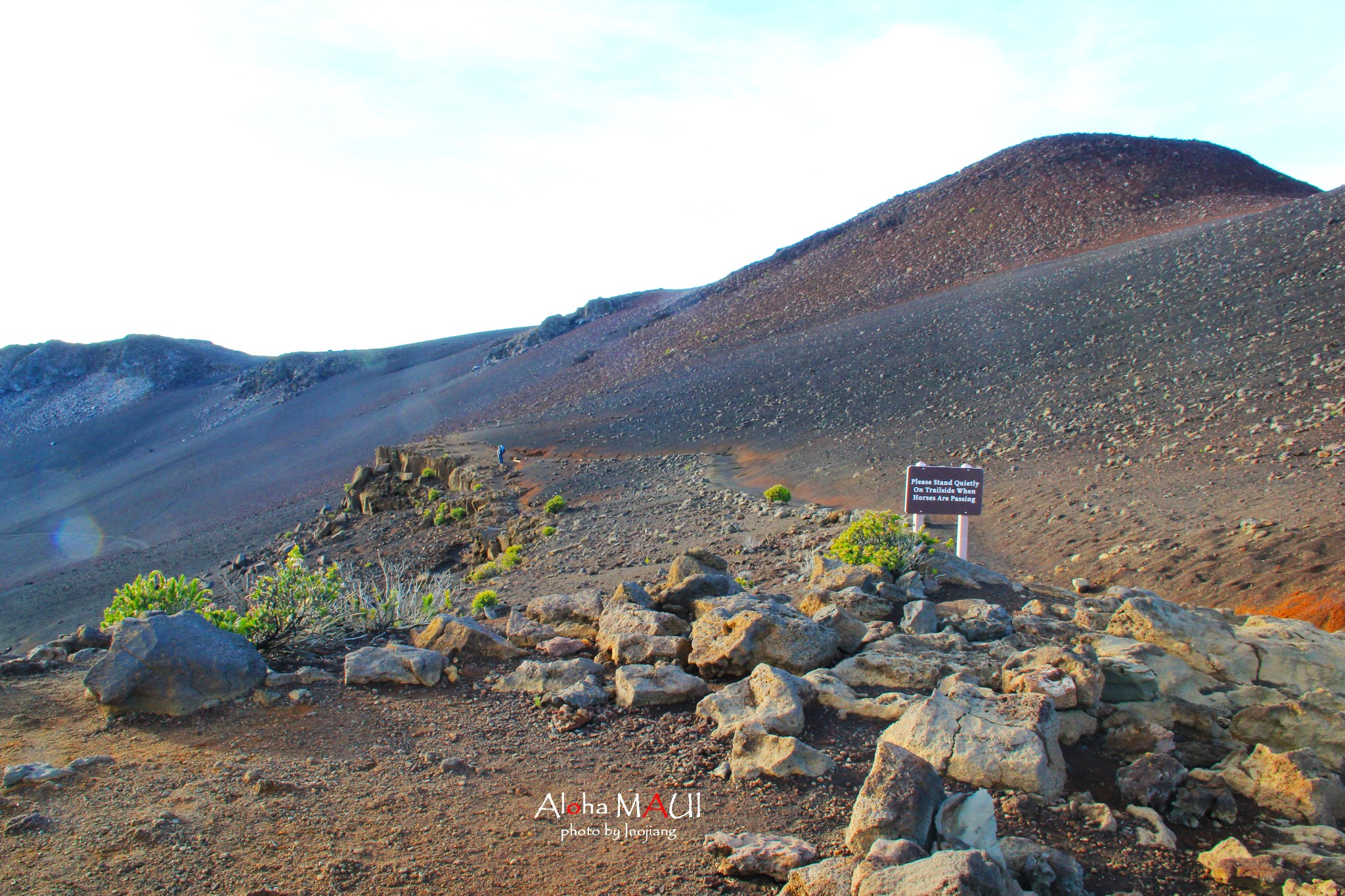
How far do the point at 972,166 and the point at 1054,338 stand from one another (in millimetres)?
34975

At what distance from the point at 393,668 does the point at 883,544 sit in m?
4.75

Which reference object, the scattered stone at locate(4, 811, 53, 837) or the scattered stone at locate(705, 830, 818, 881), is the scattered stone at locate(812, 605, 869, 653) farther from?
the scattered stone at locate(4, 811, 53, 837)

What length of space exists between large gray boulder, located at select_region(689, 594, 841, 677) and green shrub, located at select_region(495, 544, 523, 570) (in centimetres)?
996

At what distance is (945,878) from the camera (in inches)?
105

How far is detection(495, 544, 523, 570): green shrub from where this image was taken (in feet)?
50.1

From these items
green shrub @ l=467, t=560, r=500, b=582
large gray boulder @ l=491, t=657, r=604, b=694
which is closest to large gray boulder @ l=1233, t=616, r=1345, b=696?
large gray boulder @ l=491, t=657, r=604, b=694

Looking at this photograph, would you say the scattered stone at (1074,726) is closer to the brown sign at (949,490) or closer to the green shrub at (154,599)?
the brown sign at (949,490)

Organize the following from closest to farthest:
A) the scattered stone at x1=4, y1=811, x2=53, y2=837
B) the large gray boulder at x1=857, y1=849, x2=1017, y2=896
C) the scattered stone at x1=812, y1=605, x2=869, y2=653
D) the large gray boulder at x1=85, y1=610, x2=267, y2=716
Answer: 1. the large gray boulder at x1=857, y1=849, x2=1017, y2=896
2. the scattered stone at x1=4, y1=811, x2=53, y2=837
3. the large gray boulder at x1=85, y1=610, x2=267, y2=716
4. the scattered stone at x1=812, y1=605, x2=869, y2=653

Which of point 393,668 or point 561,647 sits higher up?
point 393,668

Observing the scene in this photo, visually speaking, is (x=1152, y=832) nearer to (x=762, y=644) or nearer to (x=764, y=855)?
(x=764, y=855)

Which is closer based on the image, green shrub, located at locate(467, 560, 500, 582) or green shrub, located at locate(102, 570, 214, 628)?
green shrub, located at locate(102, 570, 214, 628)

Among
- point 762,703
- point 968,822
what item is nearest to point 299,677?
point 762,703

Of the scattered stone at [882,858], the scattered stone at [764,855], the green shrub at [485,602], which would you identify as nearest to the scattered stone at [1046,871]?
the scattered stone at [882,858]

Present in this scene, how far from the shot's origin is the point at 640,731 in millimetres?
4641
